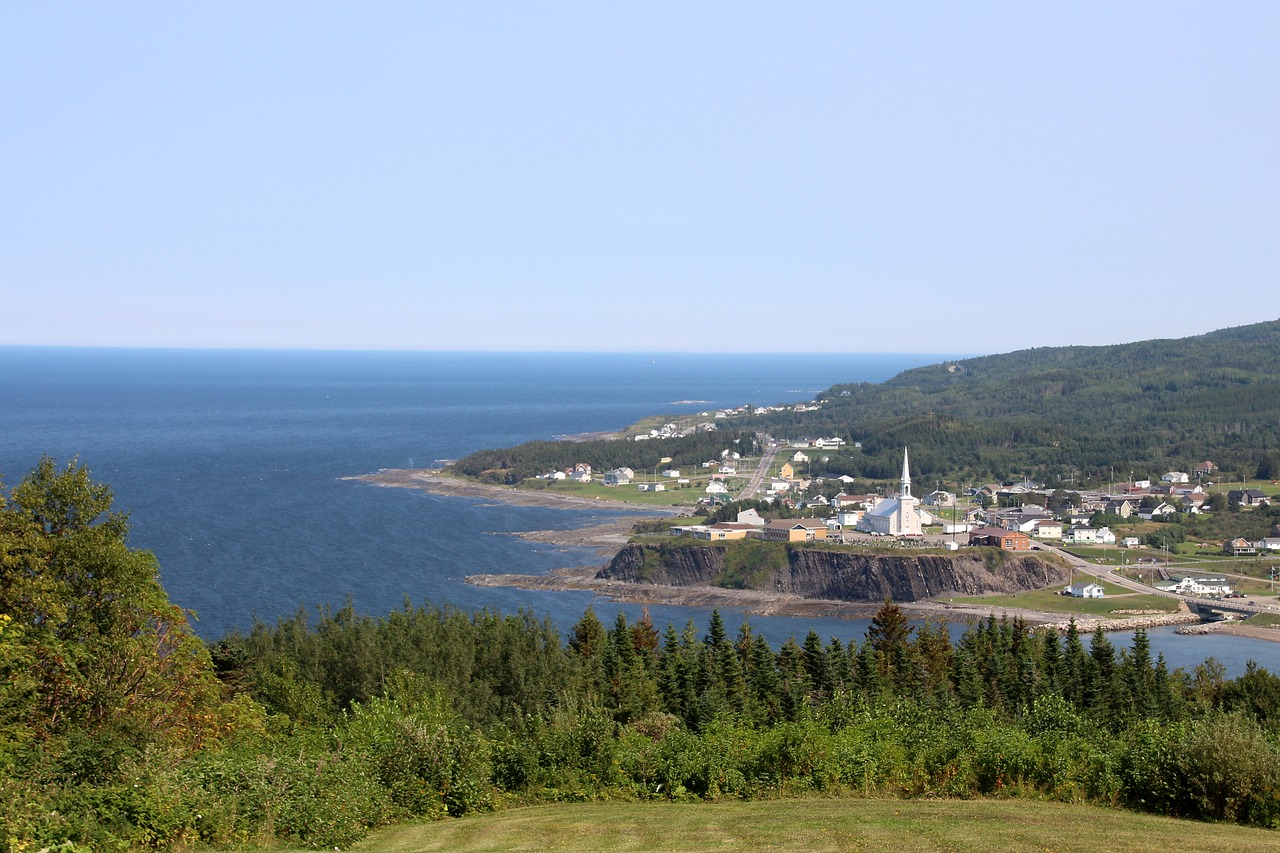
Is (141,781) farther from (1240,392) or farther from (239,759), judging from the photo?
(1240,392)

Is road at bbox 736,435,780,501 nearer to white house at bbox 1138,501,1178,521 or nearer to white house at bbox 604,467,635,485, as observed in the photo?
white house at bbox 604,467,635,485

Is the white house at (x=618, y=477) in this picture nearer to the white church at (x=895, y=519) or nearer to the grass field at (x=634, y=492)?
the grass field at (x=634, y=492)

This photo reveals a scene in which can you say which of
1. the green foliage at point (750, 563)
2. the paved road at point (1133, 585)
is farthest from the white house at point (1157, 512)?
the green foliage at point (750, 563)

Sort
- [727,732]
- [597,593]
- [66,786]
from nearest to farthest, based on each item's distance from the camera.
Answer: [66,786] < [727,732] < [597,593]

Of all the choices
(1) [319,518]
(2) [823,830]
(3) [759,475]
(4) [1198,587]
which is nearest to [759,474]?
(3) [759,475]

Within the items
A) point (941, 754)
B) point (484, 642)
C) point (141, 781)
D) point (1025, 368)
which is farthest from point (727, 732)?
point (1025, 368)

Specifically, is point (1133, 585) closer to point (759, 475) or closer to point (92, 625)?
point (759, 475)
